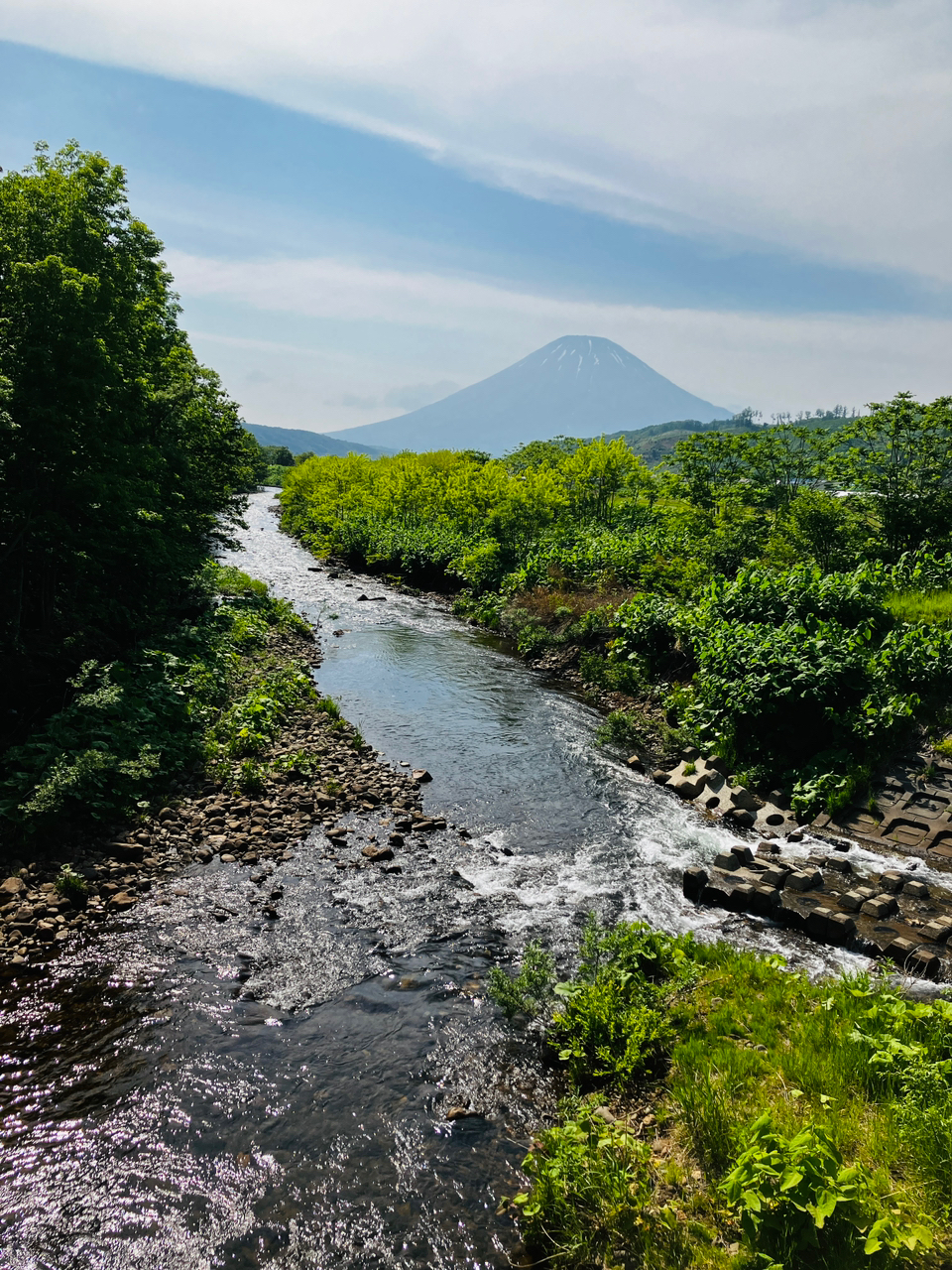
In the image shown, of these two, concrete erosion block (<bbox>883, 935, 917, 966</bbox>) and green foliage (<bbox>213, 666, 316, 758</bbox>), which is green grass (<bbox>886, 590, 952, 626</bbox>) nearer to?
concrete erosion block (<bbox>883, 935, 917, 966</bbox>)

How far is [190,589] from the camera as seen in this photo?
77.6ft

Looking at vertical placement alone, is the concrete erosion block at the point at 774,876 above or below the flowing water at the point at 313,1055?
above

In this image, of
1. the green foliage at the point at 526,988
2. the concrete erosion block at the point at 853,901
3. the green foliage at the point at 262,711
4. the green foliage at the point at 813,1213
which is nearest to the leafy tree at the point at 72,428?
the green foliage at the point at 262,711

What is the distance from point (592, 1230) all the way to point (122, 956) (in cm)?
580

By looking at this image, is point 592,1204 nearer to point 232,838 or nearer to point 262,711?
point 232,838

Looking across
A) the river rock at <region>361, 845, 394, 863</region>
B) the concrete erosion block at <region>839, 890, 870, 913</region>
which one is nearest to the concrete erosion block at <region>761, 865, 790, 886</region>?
the concrete erosion block at <region>839, 890, 870, 913</region>

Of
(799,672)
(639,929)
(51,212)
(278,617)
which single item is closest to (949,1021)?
(639,929)

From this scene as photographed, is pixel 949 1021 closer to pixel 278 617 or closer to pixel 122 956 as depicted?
pixel 122 956

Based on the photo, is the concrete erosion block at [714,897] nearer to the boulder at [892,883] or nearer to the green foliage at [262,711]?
the boulder at [892,883]

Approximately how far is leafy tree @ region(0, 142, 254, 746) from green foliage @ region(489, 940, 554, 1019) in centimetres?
951

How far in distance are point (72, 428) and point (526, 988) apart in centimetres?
1188

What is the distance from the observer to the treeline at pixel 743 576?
40.5 feet

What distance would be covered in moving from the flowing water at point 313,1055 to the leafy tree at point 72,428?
654 centimetres

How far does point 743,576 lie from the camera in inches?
645
